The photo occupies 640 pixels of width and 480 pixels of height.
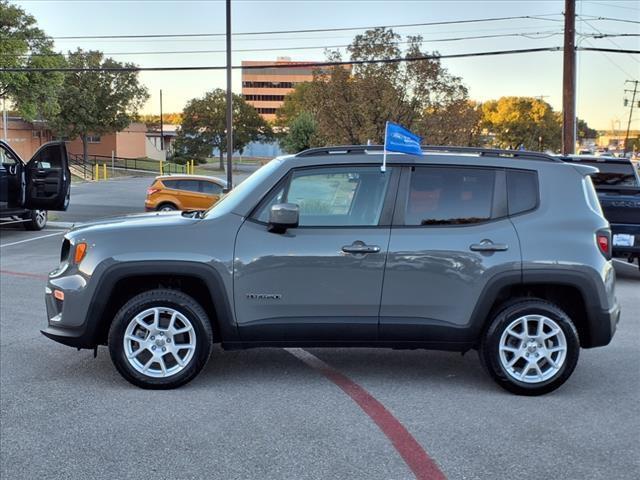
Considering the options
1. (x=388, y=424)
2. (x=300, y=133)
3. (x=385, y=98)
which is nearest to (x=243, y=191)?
(x=388, y=424)

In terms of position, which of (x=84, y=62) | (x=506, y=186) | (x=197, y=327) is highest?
(x=84, y=62)

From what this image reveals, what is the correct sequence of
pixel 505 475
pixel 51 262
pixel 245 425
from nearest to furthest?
1. pixel 505 475
2. pixel 245 425
3. pixel 51 262

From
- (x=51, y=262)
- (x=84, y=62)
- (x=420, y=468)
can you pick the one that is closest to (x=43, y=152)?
(x=51, y=262)

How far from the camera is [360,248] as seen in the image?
4.78 m

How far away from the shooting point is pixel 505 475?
142 inches

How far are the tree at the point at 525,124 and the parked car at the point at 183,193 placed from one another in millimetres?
57800

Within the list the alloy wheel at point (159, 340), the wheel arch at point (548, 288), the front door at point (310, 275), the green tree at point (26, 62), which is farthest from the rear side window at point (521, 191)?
the green tree at point (26, 62)

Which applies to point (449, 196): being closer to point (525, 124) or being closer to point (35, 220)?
point (35, 220)

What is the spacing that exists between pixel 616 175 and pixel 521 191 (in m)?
Result: 6.59

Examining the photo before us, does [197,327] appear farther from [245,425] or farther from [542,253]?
[542,253]

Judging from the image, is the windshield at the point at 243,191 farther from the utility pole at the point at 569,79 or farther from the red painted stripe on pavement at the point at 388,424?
the utility pole at the point at 569,79

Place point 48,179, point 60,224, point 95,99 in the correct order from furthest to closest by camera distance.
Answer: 1. point 95,99
2. point 60,224
3. point 48,179

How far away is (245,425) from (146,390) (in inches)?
39.9

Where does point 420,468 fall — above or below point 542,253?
below
